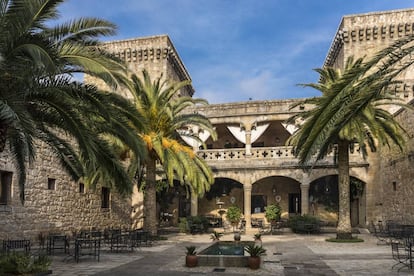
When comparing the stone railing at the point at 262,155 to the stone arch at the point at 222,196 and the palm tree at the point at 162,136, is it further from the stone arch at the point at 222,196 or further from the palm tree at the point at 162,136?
the palm tree at the point at 162,136

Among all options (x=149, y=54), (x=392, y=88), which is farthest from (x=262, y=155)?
(x=149, y=54)

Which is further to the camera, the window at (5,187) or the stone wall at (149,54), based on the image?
the stone wall at (149,54)

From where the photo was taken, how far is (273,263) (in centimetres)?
1152

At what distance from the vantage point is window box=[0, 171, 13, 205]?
14694 mm

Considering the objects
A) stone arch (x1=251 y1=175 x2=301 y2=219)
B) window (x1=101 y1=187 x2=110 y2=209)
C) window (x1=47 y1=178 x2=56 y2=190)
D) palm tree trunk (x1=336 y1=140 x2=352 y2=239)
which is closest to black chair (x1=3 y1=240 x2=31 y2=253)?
window (x1=47 y1=178 x2=56 y2=190)

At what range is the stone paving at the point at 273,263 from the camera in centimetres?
988

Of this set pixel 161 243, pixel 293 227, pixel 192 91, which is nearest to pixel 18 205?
pixel 161 243

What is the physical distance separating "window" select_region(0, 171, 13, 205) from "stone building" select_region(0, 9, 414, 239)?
0.10 feet

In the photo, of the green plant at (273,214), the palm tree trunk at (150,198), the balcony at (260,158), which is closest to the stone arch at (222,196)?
the balcony at (260,158)

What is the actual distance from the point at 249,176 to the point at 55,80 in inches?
735

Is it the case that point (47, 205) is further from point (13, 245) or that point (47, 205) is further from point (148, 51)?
point (148, 51)

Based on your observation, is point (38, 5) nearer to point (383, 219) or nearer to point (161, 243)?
point (161, 243)

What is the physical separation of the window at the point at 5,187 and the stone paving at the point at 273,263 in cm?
374

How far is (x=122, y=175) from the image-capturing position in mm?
9148
